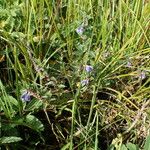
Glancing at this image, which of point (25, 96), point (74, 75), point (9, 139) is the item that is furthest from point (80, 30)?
point (9, 139)

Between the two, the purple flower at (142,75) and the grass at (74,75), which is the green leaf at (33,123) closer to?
the grass at (74,75)

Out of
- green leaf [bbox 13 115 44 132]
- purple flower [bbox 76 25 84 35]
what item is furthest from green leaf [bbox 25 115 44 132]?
purple flower [bbox 76 25 84 35]

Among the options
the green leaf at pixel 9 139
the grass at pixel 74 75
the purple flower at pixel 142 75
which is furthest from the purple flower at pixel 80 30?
the green leaf at pixel 9 139

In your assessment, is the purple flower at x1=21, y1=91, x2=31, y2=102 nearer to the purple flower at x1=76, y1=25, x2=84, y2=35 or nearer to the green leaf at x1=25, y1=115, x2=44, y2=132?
the green leaf at x1=25, y1=115, x2=44, y2=132

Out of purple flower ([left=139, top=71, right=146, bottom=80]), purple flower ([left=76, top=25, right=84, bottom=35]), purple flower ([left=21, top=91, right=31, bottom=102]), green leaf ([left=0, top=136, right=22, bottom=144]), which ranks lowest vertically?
green leaf ([left=0, top=136, right=22, bottom=144])

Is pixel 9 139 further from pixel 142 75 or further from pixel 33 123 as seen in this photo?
pixel 142 75

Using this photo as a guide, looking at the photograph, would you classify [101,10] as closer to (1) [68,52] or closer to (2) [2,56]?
(1) [68,52]

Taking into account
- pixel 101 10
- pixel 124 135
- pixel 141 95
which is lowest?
pixel 124 135

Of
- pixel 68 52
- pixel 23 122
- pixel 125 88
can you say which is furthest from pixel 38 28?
pixel 23 122

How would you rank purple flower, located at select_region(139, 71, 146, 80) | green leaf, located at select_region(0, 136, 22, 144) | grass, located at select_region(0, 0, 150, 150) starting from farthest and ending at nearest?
purple flower, located at select_region(139, 71, 146, 80), grass, located at select_region(0, 0, 150, 150), green leaf, located at select_region(0, 136, 22, 144)
